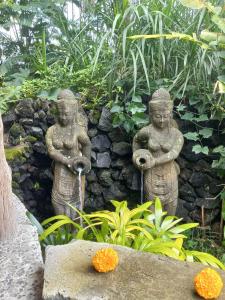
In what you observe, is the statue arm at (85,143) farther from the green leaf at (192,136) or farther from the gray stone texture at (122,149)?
the green leaf at (192,136)

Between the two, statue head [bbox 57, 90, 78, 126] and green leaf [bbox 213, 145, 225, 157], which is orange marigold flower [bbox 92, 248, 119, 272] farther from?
green leaf [bbox 213, 145, 225, 157]

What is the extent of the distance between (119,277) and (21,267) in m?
0.44

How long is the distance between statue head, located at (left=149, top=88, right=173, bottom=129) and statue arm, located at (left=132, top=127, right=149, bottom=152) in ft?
0.46

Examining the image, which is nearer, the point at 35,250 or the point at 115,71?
the point at 35,250

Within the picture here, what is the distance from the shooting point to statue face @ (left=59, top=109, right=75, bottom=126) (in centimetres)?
324

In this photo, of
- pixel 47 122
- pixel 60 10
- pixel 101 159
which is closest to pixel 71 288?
pixel 101 159

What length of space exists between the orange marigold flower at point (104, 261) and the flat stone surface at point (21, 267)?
0.83ft

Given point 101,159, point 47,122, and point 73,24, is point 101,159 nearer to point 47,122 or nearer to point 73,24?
point 47,122

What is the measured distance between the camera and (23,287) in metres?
1.55

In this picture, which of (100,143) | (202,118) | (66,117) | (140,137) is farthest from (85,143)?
(202,118)

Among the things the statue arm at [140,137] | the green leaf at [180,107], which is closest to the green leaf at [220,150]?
the green leaf at [180,107]

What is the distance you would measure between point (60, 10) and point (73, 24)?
1.20 feet

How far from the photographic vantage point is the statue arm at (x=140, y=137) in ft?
10.9

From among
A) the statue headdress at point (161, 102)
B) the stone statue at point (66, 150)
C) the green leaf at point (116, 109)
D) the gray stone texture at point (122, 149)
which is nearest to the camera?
the statue headdress at point (161, 102)
